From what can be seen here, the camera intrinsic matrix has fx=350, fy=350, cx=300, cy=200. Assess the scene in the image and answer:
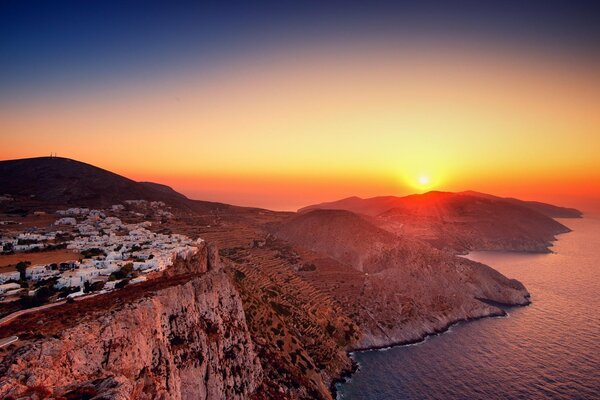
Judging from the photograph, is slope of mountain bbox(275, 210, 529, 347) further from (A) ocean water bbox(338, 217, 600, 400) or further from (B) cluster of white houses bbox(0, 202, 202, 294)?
(B) cluster of white houses bbox(0, 202, 202, 294)

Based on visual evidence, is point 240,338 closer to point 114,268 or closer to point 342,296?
point 114,268

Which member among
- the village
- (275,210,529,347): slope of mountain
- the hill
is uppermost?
the hill

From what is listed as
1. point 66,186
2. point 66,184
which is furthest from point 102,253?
point 66,184

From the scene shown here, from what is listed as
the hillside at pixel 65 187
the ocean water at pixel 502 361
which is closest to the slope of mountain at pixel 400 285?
the ocean water at pixel 502 361

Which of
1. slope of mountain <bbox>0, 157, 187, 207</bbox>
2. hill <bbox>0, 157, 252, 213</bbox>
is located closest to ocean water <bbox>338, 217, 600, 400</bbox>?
hill <bbox>0, 157, 252, 213</bbox>

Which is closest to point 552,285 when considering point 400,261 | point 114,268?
point 400,261

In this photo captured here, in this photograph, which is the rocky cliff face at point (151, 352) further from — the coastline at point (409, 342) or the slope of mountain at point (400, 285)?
the slope of mountain at point (400, 285)

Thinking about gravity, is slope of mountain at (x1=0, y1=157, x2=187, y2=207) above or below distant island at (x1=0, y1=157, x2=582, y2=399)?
above
